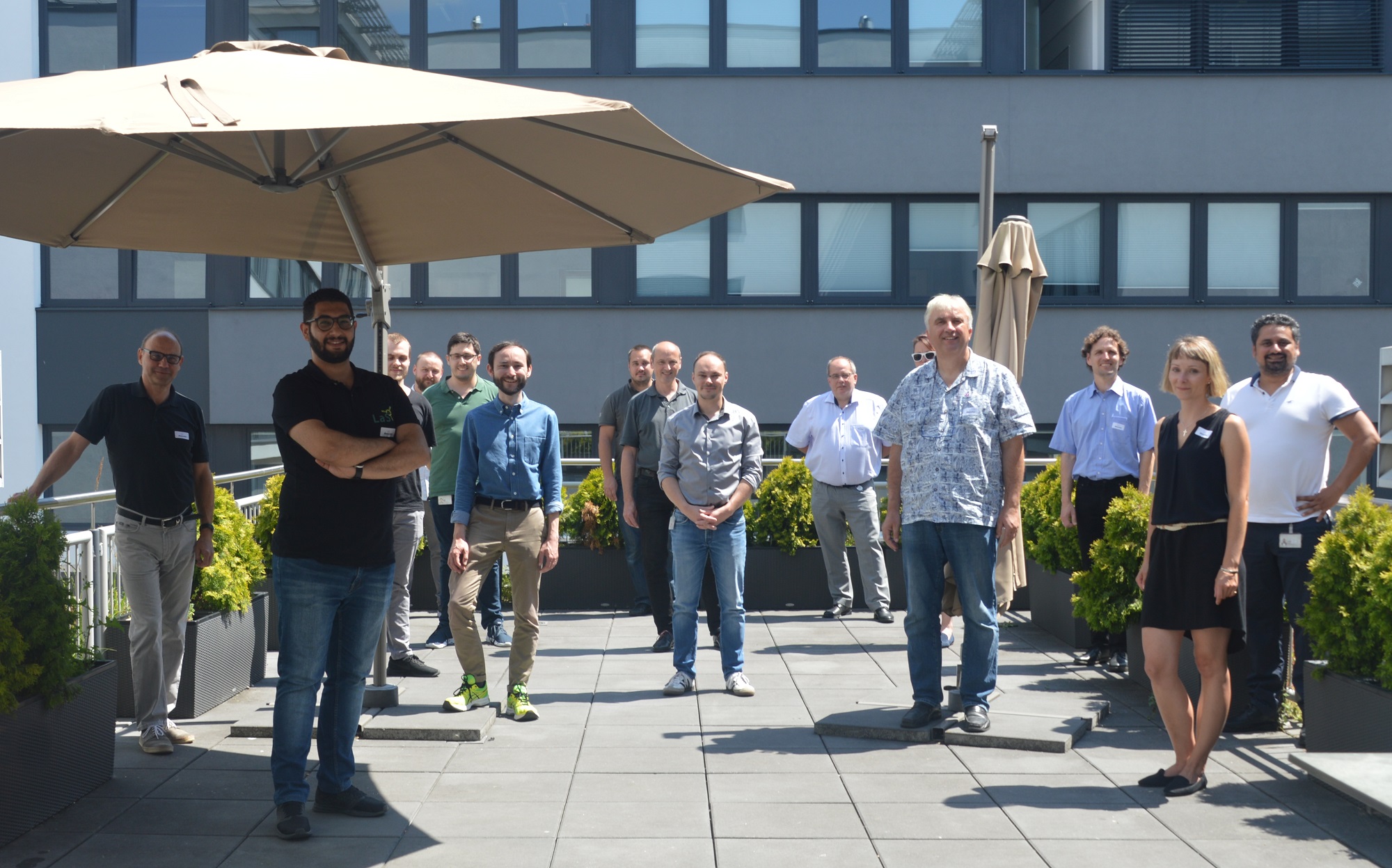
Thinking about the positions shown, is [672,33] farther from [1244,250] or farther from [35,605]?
[35,605]

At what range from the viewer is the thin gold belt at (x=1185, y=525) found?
5348mm

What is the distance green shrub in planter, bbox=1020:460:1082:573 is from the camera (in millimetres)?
8836

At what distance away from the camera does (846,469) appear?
10578mm

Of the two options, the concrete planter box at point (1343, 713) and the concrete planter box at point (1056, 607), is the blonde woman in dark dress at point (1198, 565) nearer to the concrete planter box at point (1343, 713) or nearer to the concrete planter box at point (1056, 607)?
the concrete planter box at point (1343, 713)

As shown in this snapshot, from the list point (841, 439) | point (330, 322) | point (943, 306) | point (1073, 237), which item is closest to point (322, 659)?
point (330, 322)

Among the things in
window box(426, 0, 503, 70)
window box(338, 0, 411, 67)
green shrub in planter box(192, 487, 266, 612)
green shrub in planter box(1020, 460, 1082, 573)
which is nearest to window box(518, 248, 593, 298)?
window box(426, 0, 503, 70)

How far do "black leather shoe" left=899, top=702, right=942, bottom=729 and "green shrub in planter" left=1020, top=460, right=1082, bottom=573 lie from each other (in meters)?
2.48

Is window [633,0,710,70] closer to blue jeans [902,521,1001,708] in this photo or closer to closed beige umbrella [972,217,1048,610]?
closed beige umbrella [972,217,1048,610]

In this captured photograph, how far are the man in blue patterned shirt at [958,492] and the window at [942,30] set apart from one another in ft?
37.2

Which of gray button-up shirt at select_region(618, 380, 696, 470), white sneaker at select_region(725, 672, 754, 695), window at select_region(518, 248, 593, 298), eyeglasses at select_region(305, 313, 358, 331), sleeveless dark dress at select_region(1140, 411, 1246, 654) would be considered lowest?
white sneaker at select_region(725, 672, 754, 695)

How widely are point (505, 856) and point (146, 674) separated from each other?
253 cm

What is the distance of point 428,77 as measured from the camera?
457 cm

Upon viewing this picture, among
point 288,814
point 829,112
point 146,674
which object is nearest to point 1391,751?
point 288,814

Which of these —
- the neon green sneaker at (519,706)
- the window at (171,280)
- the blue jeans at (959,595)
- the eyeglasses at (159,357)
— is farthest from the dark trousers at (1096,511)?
the window at (171,280)
